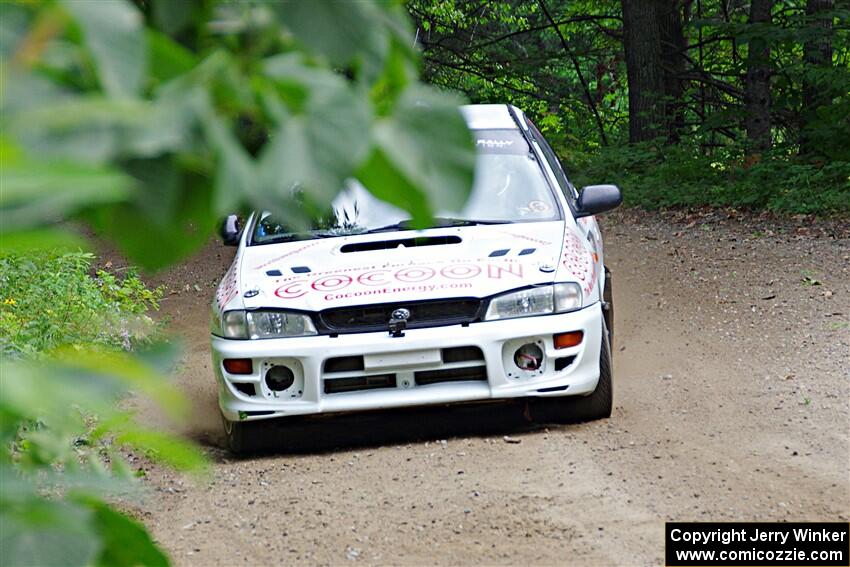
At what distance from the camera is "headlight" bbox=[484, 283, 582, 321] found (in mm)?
A: 6289

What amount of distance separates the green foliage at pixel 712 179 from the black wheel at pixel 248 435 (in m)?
9.31

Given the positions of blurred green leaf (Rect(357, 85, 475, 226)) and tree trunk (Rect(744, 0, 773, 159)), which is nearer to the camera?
blurred green leaf (Rect(357, 85, 475, 226))

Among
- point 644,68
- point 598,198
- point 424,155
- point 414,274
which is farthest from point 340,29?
point 644,68

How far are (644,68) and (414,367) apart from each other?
13.8 meters

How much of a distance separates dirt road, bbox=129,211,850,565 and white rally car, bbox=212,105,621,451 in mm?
345

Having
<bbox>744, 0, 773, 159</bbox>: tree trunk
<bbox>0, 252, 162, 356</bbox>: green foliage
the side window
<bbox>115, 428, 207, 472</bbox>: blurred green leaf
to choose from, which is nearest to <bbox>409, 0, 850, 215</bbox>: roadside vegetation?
<bbox>744, 0, 773, 159</bbox>: tree trunk

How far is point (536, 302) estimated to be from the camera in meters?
6.34

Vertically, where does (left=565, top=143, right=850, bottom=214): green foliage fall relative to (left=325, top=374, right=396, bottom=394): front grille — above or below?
below

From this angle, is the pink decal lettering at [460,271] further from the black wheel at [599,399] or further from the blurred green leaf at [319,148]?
the blurred green leaf at [319,148]

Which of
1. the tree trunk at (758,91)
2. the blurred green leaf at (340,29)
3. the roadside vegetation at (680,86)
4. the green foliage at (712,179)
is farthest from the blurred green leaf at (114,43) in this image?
the tree trunk at (758,91)

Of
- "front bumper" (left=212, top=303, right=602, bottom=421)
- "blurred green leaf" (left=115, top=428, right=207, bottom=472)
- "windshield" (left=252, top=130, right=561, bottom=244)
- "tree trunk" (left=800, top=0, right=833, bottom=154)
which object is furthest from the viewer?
"tree trunk" (left=800, top=0, right=833, bottom=154)

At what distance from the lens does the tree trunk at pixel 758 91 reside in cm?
1622

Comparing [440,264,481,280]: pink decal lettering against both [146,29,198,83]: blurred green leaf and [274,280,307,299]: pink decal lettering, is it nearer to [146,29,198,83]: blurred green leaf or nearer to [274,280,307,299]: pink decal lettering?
[274,280,307,299]: pink decal lettering

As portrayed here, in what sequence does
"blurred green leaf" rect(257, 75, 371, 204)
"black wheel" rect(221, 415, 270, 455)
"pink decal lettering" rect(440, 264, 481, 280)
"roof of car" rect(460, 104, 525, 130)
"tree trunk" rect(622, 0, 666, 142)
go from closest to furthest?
"blurred green leaf" rect(257, 75, 371, 204), "pink decal lettering" rect(440, 264, 481, 280), "black wheel" rect(221, 415, 270, 455), "roof of car" rect(460, 104, 525, 130), "tree trunk" rect(622, 0, 666, 142)
